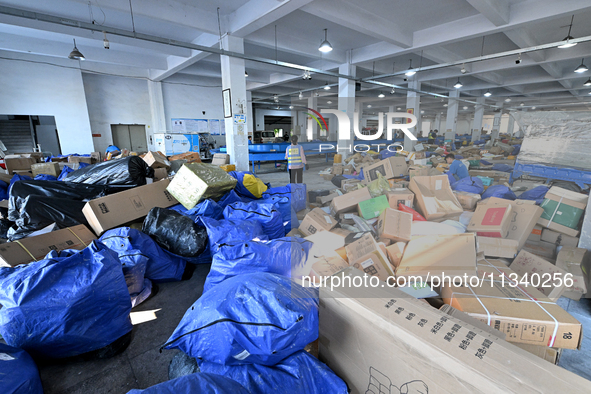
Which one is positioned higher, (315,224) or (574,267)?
(315,224)

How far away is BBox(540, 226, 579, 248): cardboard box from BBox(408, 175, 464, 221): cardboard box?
0.72 metres

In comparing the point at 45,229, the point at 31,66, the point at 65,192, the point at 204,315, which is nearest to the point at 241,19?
the point at 65,192

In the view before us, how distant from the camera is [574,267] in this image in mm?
2039

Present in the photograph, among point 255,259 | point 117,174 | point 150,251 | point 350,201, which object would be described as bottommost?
point 150,251

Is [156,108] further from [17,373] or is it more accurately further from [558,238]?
[558,238]

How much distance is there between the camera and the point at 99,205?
8.01ft

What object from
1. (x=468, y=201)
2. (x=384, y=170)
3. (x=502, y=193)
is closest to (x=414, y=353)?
(x=468, y=201)

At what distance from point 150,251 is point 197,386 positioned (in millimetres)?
1733

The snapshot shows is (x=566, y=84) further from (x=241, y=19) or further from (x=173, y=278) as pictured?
(x=173, y=278)

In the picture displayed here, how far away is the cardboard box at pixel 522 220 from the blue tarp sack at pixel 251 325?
2247mm

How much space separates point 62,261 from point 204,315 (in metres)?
1.01

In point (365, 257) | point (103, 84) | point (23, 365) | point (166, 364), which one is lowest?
point (166, 364)

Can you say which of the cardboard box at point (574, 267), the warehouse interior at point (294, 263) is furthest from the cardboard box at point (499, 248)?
the cardboard box at point (574, 267)

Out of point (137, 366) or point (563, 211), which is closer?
point (137, 366)
